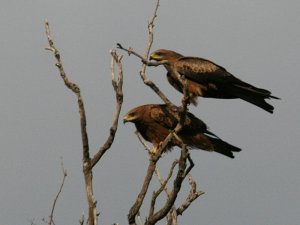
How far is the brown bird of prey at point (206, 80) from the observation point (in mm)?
10945

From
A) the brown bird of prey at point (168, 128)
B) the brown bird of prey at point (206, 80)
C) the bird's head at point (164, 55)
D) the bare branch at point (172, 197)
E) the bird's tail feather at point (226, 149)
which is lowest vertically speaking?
the bare branch at point (172, 197)

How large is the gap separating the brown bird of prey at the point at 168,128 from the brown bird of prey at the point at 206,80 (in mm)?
691

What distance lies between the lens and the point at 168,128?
10398 millimetres

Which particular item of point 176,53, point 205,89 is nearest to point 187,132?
point 205,89

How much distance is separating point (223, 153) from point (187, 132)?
0.71 m

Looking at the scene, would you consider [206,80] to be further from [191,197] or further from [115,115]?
[115,115]

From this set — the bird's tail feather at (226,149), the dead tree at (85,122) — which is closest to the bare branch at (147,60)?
the dead tree at (85,122)

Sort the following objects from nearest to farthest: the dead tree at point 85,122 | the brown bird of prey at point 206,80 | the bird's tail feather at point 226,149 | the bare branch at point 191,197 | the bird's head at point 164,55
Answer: the dead tree at point 85,122 → the bare branch at point 191,197 → the bird's tail feather at point 226,149 → the brown bird of prey at point 206,80 → the bird's head at point 164,55

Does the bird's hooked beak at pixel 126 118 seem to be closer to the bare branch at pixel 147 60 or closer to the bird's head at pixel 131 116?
the bird's head at pixel 131 116

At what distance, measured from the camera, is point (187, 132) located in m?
10.4

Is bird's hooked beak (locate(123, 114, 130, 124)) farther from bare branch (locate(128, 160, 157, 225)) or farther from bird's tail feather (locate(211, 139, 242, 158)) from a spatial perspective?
bare branch (locate(128, 160, 157, 225))

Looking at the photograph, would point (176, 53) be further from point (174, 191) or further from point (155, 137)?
point (174, 191)

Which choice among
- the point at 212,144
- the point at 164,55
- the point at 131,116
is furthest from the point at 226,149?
the point at 164,55

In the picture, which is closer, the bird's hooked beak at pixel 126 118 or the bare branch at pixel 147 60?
the bare branch at pixel 147 60
